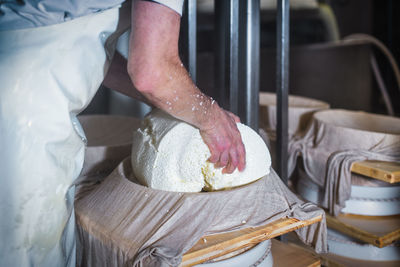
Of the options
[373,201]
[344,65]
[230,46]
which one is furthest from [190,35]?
[344,65]

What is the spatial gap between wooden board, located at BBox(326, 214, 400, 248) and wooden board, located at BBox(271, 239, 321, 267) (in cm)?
43

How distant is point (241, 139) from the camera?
122 centimetres

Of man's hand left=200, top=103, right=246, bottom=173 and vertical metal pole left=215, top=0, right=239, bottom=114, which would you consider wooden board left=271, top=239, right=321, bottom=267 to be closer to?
man's hand left=200, top=103, right=246, bottom=173

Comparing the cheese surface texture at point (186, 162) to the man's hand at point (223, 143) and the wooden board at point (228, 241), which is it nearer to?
the man's hand at point (223, 143)

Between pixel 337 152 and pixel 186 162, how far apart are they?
95 centimetres

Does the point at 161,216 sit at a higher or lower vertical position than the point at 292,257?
higher

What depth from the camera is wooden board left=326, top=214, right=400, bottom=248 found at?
1699 mm

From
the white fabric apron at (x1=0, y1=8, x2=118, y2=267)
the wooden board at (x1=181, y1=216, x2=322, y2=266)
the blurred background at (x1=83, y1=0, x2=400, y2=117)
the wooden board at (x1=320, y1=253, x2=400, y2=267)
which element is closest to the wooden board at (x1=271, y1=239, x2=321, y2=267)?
the wooden board at (x1=181, y1=216, x2=322, y2=266)

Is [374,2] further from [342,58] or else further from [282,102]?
[282,102]

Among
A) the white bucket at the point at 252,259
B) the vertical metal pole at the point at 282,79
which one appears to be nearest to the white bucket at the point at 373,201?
the vertical metal pole at the point at 282,79

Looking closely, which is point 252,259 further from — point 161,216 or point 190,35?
point 190,35

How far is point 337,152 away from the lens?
187cm

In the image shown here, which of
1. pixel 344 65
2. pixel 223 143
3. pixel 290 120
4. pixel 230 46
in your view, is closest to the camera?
pixel 223 143

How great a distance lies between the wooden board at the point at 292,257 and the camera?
135cm
